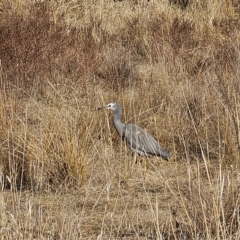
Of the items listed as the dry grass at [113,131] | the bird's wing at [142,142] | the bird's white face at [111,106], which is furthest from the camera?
the bird's white face at [111,106]

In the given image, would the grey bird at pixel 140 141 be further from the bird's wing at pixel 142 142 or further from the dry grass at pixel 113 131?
the dry grass at pixel 113 131

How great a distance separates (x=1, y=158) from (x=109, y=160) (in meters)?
0.80

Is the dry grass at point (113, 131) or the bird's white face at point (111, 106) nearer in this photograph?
the dry grass at point (113, 131)

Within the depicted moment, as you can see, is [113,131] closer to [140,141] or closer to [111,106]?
[111,106]


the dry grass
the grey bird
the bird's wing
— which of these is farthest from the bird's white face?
the bird's wing

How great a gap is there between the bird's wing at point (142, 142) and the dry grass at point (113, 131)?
125 mm

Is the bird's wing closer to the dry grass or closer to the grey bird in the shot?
the grey bird

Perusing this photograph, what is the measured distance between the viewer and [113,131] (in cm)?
710

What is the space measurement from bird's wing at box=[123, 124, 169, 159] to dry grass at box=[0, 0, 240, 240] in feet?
0.41

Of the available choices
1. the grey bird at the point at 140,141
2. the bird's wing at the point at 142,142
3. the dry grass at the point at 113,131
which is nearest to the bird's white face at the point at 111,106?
the dry grass at the point at 113,131

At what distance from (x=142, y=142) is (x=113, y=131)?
886 mm

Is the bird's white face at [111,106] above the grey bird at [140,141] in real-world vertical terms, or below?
above

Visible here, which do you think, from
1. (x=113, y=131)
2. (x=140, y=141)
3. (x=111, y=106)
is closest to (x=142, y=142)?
(x=140, y=141)

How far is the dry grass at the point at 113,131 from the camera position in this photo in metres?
4.21
